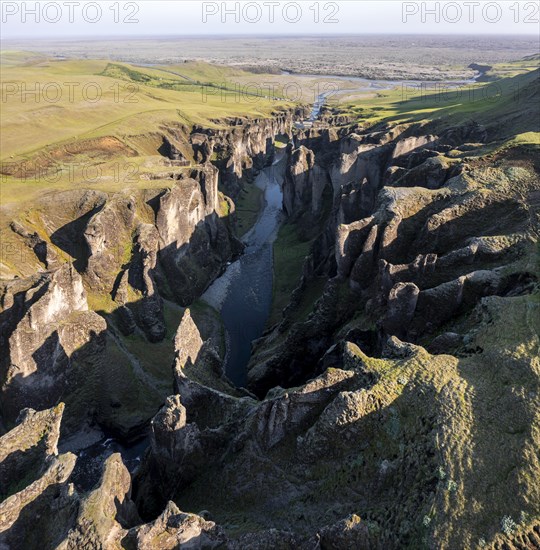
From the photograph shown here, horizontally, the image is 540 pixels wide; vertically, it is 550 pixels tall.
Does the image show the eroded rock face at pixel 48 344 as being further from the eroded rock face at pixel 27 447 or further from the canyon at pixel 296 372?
the eroded rock face at pixel 27 447

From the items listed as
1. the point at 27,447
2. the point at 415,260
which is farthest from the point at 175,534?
the point at 415,260

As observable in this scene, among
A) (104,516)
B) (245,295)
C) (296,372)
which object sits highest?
(104,516)

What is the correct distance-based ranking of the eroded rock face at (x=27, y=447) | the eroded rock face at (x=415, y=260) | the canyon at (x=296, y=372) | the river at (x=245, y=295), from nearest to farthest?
1. the canyon at (x=296, y=372)
2. the eroded rock face at (x=27, y=447)
3. the eroded rock face at (x=415, y=260)
4. the river at (x=245, y=295)

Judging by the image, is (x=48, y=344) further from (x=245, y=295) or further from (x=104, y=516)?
(x=245, y=295)

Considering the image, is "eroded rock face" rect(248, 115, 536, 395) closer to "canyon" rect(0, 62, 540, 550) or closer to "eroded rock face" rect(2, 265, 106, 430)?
"canyon" rect(0, 62, 540, 550)

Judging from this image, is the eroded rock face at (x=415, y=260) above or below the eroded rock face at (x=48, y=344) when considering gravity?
above

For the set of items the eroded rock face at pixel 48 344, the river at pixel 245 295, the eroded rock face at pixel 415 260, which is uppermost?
the eroded rock face at pixel 415 260

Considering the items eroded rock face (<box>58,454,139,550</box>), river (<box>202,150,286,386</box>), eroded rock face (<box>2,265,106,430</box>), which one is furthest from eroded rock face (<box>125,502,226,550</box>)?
river (<box>202,150,286,386</box>)

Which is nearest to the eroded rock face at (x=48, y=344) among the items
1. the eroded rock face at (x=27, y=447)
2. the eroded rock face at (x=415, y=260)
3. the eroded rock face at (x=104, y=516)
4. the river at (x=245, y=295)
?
the eroded rock face at (x=27, y=447)

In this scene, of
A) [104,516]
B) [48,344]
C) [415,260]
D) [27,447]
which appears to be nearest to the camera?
[104,516]
